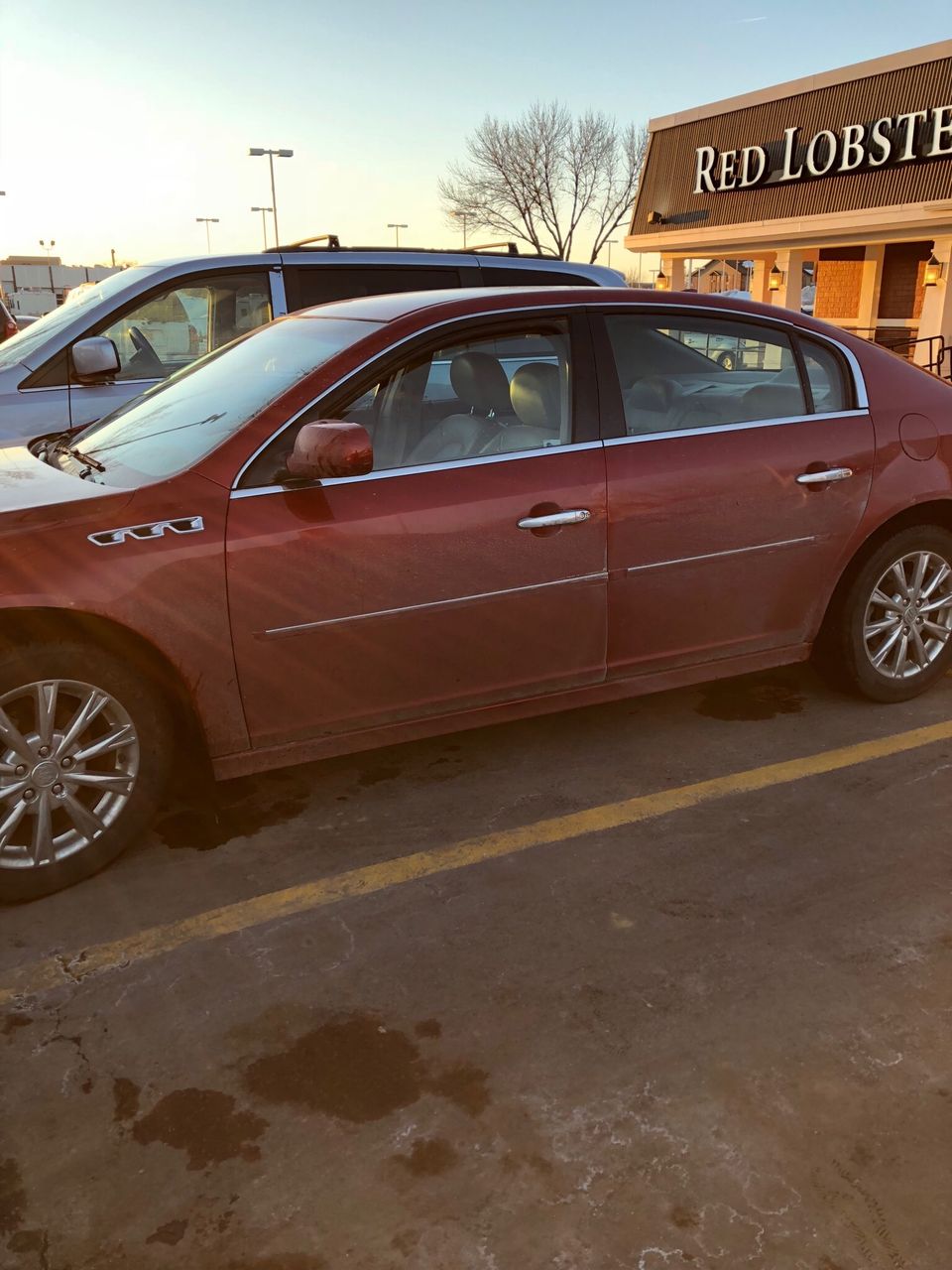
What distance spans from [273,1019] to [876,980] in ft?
5.10

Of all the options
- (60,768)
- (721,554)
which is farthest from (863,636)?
(60,768)

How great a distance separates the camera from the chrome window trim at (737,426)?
3.80m

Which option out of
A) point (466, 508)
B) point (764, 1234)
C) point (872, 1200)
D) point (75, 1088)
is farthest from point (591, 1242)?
point (466, 508)

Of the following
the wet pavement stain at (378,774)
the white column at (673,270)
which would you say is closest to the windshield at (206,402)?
the wet pavement stain at (378,774)

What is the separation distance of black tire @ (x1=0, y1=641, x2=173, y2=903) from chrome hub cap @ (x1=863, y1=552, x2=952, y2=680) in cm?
288

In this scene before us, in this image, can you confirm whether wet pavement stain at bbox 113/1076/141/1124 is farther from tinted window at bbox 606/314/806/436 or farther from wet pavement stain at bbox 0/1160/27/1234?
tinted window at bbox 606/314/806/436

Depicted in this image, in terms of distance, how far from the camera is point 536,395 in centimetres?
386

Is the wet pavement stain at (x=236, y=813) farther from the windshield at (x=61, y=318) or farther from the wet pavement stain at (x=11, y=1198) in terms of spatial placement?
the windshield at (x=61, y=318)

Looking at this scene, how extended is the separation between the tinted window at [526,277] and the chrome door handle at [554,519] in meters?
4.15

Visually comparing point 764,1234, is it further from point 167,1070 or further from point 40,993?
point 40,993

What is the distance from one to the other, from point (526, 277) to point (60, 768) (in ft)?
17.7

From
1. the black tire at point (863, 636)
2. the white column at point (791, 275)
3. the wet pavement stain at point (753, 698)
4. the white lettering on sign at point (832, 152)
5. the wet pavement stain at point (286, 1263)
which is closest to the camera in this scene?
the wet pavement stain at point (286, 1263)

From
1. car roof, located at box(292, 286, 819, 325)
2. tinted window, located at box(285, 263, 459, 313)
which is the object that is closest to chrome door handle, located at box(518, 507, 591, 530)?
car roof, located at box(292, 286, 819, 325)

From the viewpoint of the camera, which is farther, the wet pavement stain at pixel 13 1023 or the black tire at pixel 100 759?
the black tire at pixel 100 759
